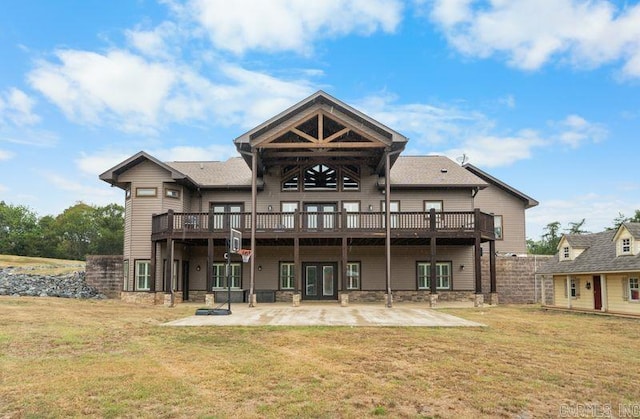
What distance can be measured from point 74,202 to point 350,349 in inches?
2677

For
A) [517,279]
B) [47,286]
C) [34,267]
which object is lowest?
[47,286]

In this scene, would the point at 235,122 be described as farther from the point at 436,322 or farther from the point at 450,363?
the point at 450,363

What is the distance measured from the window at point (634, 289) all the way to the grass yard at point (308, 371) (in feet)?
17.6

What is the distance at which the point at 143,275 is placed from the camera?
71.6 ft

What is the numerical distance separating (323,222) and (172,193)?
7.10 meters

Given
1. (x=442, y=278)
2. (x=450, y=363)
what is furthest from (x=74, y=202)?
(x=450, y=363)

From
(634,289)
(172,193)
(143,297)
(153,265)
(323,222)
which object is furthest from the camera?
(172,193)

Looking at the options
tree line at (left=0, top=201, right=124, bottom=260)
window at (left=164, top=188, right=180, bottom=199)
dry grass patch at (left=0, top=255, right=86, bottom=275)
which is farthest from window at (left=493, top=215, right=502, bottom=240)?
tree line at (left=0, top=201, right=124, bottom=260)

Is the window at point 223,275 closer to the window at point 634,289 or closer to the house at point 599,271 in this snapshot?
the house at point 599,271

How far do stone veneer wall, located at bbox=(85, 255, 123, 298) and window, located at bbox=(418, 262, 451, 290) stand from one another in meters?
14.5

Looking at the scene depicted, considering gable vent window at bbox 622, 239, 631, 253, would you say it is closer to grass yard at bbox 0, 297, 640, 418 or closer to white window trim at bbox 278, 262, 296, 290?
grass yard at bbox 0, 297, 640, 418

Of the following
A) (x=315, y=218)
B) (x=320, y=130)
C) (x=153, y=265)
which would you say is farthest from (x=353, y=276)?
(x=153, y=265)

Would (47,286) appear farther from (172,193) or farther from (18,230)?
(18,230)

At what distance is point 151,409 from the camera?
5562 millimetres
